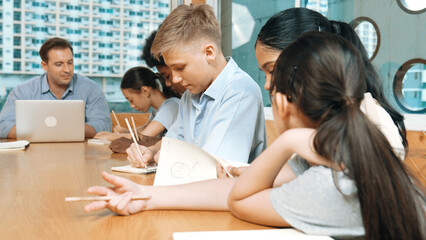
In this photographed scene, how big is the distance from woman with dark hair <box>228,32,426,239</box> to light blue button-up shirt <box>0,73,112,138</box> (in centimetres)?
225

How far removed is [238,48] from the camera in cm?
332

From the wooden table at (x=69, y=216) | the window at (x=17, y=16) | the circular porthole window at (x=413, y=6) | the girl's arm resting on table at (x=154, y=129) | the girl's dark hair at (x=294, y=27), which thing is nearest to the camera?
the wooden table at (x=69, y=216)

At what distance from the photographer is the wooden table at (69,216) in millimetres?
701

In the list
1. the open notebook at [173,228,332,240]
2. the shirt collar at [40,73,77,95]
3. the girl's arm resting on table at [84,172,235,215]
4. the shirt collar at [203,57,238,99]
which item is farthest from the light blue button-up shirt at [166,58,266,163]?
the shirt collar at [40,73,77,95]

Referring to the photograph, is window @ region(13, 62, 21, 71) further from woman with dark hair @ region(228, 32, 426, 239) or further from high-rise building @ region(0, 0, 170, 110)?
woman with dark hair @ region(228, 32, 426, 239)

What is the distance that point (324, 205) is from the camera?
0.61m

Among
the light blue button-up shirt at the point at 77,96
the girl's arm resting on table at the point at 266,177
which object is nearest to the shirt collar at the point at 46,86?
the light blue button-up shirt at the point at 77,96

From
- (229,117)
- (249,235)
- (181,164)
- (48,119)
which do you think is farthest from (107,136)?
(249,235)

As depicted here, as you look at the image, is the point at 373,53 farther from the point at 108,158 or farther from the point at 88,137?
the point at 88,137

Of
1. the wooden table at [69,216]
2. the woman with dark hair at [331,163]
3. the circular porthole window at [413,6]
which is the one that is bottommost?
the wooden table at [69,216]

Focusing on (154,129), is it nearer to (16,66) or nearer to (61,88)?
(61,88)

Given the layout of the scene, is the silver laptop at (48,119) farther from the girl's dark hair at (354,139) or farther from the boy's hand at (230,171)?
Result: the girl's dark hair at (354,139)

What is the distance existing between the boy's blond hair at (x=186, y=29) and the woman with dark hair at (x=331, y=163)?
0.75 meters

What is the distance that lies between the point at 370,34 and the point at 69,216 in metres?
1.70
